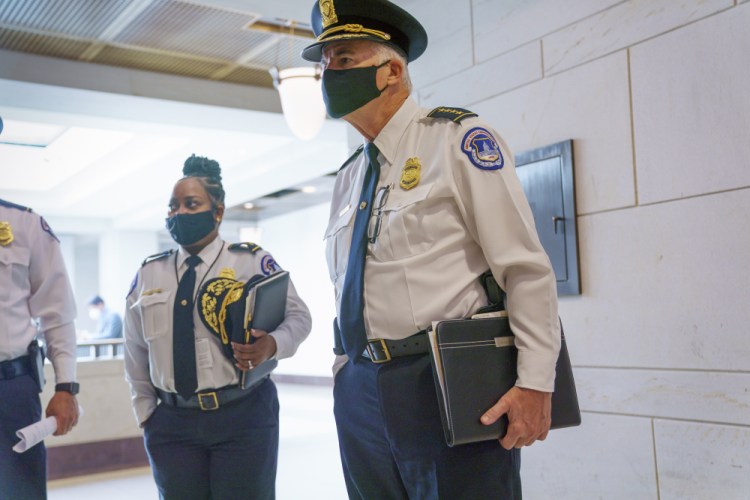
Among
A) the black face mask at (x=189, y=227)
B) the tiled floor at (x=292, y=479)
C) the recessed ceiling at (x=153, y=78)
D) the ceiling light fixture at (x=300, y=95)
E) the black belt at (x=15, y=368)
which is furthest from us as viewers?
the ceiling light fixture at (x=300, y=95)

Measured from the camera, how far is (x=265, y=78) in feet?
23.1

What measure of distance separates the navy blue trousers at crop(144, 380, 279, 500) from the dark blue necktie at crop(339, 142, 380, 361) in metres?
0.92

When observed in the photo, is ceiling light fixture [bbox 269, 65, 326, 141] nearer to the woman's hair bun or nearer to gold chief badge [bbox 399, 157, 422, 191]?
the woman's hair bun

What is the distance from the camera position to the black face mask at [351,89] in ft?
5.74

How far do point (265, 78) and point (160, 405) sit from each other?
4982mm

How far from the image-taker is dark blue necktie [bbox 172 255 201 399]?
95.7 inches

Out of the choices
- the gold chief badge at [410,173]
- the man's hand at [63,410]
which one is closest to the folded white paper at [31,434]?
the man's hand at [63,410]

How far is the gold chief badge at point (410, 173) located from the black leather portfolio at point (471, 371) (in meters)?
0.33

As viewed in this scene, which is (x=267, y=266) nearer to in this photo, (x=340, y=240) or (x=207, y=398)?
(x=207, y=398)

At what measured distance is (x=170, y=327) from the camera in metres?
2.52

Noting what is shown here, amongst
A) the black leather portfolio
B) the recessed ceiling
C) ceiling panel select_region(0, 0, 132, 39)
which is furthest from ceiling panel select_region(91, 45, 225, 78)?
the black leather portfolio

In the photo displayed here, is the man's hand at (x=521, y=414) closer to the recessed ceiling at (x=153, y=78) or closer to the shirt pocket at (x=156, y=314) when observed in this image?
the shirt pocket at (x=156, y=314)

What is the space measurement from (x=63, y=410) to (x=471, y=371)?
1590 millimetres

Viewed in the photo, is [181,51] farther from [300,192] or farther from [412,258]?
[300,192]
